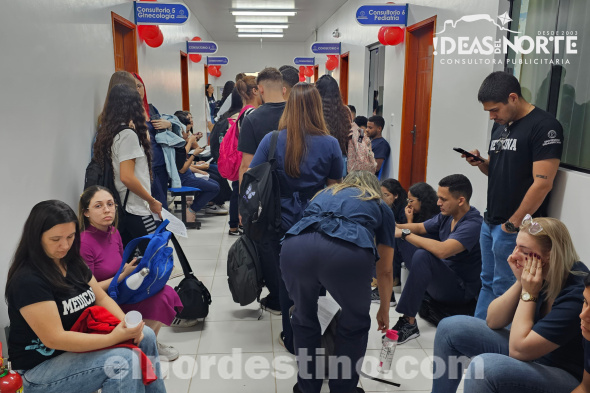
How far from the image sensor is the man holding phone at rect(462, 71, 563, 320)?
2521mm

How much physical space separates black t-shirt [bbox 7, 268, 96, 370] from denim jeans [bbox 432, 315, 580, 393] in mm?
1654

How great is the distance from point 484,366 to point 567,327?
0.35 metres

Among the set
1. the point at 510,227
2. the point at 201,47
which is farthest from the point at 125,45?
the point at 510,227

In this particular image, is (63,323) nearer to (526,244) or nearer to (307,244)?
(307,244)

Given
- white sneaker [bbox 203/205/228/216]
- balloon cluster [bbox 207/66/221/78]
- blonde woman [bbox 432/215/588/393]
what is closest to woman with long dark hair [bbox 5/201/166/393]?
blonde woman [bbox 432/215/588/393]

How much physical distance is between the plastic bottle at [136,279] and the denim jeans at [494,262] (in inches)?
78.5

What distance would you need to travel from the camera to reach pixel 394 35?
19.3 feet

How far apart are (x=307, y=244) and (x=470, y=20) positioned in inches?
113

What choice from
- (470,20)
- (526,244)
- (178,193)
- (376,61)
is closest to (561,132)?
(526,244)

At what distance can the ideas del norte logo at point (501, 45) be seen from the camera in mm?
2887

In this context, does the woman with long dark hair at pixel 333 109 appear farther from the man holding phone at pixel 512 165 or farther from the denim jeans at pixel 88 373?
the denim jeans at pixel 88 373

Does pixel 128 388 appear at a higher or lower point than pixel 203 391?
higher

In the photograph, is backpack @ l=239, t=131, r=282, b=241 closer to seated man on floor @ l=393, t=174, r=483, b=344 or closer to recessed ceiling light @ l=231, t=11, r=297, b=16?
seated man on floor @ l=393, t=174, r=483, b=344

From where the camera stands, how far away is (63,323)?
1.91 m
